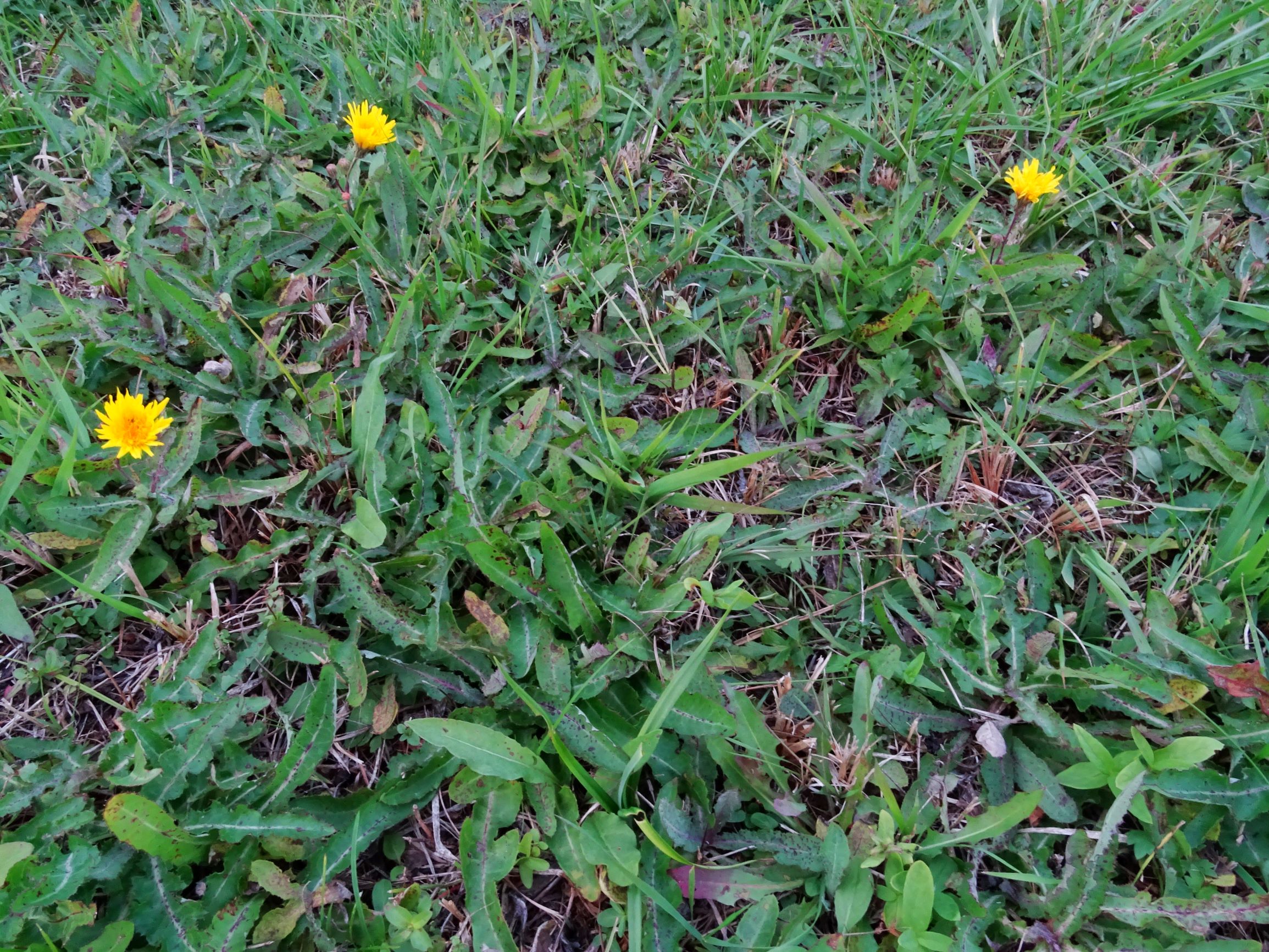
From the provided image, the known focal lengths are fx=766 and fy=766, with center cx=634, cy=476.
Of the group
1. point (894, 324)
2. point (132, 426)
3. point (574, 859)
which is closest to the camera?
point (574, 859)


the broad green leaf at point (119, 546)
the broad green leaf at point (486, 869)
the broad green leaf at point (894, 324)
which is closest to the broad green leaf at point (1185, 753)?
the broad green leaf at point (894, 324)

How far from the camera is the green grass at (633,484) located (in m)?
1.55

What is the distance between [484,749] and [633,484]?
70cm

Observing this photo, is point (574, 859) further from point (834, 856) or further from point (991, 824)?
point (991, 824)

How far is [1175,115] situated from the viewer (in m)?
2.76

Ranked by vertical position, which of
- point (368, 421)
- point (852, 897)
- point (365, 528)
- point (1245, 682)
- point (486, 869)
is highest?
point (1245, 682)

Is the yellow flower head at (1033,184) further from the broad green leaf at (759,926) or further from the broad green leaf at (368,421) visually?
the broad green leaf at (759,926)

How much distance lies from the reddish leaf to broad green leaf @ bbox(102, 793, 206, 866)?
7.03 feet

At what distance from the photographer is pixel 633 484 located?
1902 millimetres

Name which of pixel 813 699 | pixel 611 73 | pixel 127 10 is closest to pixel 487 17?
pixel 611 73

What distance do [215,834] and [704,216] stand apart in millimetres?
2093

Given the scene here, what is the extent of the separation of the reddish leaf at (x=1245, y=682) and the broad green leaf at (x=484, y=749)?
4.79 ft

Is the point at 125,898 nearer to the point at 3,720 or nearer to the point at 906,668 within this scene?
the point at 3,720

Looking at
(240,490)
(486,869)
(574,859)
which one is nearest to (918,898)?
(574,859)
